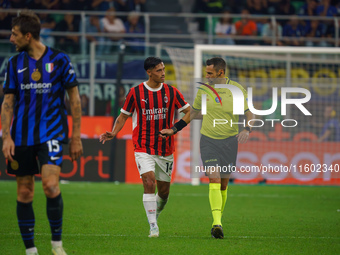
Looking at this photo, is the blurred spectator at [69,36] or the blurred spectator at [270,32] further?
the blurred spectator at [270,32]

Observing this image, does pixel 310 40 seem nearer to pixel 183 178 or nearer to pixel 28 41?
pixel 183 178

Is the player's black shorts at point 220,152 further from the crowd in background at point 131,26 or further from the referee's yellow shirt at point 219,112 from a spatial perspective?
the crowd in background at point 131,26

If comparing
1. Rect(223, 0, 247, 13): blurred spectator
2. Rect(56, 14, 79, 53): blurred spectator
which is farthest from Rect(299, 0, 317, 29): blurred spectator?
Rect(56, 14, 79, 53): blurred spectator

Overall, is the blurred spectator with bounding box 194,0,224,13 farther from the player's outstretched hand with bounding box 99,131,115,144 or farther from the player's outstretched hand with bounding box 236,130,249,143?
the player's outstretched hand with bounding box 99,131,115,144

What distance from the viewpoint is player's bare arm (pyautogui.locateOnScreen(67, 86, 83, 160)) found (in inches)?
219

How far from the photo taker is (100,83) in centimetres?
1642

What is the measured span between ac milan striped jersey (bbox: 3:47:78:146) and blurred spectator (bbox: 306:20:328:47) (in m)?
14.2

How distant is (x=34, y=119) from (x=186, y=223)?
3.88 metres

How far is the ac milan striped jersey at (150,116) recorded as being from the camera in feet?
25.5

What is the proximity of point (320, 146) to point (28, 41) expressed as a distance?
11.8 metres

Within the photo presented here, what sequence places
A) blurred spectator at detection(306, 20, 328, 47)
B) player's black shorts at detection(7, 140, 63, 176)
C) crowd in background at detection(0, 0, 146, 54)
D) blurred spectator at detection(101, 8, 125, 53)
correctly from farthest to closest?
blurred spectator at detection(101, 8, 125, 53), blurred spectator at detection(306, 20, 328, 47), crowd in background at detection(0, 0, 146, 54), player's black shorts at detection(7, 140, 63, 176)

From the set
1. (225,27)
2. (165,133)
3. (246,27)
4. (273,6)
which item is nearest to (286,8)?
(273,6)

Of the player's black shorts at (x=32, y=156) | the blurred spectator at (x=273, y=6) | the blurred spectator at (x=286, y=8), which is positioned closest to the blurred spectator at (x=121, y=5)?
the blurred spectator at (x=273, y=6)

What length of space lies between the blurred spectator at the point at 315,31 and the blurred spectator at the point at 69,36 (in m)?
6.70
